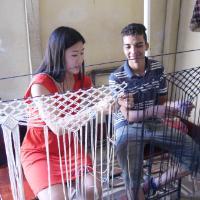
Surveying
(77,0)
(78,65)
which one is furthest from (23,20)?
(78,65)

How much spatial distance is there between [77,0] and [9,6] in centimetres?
52

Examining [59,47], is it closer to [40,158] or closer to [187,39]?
[40,158]

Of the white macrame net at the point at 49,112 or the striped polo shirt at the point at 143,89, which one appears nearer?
the white macrame net at the point at 49,112

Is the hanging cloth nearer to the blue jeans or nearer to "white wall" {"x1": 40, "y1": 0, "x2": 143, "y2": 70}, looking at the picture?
"white wall" {"x1": 40, "y1": 0, "x2": 143, "y2": 70}

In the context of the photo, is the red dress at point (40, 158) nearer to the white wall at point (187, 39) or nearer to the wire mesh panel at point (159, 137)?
the wire mesh panel at point (159, 137)

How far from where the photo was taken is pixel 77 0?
228 centimetres

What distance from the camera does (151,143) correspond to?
4.55ft

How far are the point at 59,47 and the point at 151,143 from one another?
0.61 m

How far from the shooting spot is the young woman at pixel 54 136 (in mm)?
1169

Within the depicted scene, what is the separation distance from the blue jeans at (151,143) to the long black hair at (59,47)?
1.37 feet

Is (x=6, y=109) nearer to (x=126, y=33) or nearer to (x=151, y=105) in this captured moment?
(x=151, y=105)

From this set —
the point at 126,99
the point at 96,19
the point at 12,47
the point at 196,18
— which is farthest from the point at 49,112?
the point at 196,18

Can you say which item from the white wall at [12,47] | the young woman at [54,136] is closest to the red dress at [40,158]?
the young woman at [54,136]

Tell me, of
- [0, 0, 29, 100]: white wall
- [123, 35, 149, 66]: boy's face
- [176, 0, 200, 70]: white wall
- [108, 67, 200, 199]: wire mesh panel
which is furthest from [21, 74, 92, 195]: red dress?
[176, 0, 200, 70]: white wall
